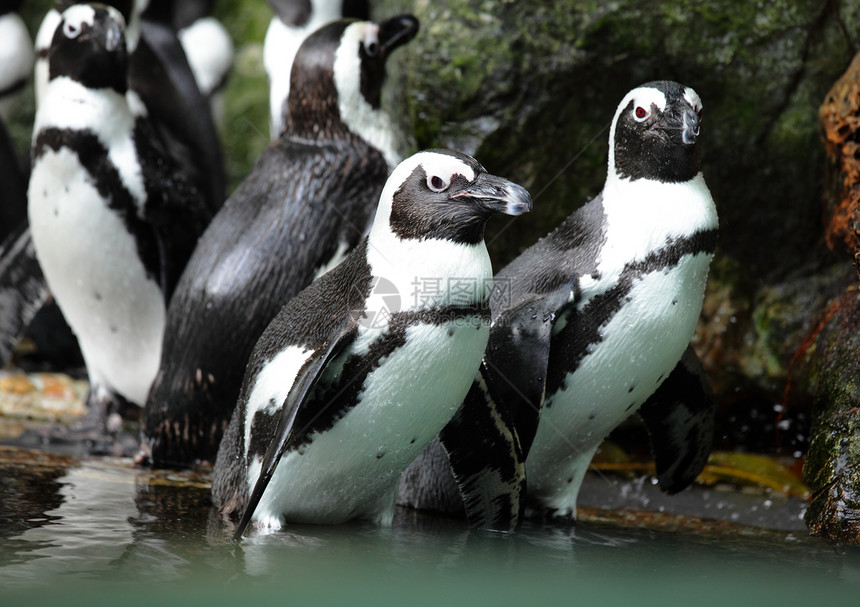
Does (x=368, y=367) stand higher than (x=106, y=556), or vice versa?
(x=368, y=367)

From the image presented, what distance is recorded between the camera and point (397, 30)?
12.9 ft

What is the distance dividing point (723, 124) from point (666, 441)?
4.67 ft

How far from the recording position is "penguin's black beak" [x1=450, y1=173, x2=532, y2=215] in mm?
2465

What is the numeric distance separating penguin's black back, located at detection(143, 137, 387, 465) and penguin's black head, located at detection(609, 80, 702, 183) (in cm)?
116

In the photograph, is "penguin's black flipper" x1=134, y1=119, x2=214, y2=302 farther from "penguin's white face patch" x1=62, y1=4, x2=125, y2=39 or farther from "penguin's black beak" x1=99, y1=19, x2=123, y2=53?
"penguin's white face patch" x1=62, y1=4, x2=125, y2=39

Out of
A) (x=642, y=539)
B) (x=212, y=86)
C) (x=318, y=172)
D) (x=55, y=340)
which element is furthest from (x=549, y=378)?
(x=212, y=86)

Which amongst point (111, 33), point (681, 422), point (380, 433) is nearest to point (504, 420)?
point (380, 433)

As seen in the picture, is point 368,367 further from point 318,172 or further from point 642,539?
point 318,172

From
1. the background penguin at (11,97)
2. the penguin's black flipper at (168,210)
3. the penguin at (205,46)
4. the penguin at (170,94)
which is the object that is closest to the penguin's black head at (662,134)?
the penguin's black flipper at (168,210)

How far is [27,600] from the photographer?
1829mm

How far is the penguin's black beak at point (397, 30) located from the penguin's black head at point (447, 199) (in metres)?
1.46

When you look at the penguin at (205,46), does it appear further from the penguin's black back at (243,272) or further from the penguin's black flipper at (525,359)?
the penguin's black flipper at (525,359)

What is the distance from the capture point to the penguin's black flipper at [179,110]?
199 inches

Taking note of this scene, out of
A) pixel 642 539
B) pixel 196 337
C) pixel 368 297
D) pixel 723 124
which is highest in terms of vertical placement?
pixel 723 124
